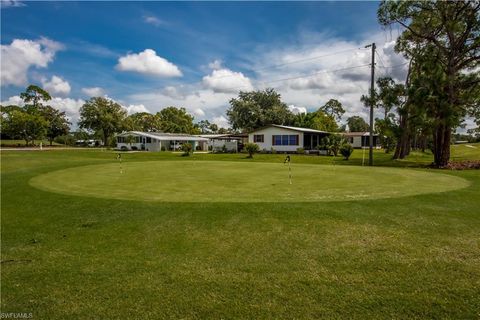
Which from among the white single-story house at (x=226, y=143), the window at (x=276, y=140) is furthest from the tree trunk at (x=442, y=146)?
the white single-story house at (x=226, y=143)

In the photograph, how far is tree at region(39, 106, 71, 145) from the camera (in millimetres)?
73719

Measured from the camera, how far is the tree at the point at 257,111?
57094 mm

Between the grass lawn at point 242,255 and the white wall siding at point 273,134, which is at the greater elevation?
the white wall siding at point 273,134

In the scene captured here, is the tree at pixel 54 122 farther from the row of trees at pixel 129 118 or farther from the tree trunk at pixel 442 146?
the tree trunk at pixel 442 146

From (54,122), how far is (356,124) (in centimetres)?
8767

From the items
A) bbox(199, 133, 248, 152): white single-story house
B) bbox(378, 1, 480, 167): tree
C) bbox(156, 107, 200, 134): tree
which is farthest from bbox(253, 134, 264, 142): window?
bbox(156, 107, 200, 134): tree

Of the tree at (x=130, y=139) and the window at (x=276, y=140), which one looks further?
the tree at (x=130, y=139)

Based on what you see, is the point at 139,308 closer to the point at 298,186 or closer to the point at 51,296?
the point at 51,296

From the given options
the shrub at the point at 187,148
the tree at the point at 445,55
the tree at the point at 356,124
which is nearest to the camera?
the tree at the point at 445,55

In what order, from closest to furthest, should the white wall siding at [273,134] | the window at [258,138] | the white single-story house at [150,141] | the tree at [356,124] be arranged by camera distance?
the white wall siding at [273,134]
the window at [258,138]
the white single-story house at [150,141]
the tree at [356,124]

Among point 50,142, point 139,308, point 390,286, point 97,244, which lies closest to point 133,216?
point 97,244

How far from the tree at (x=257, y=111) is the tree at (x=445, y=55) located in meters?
34.7

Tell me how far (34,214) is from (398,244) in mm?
7563

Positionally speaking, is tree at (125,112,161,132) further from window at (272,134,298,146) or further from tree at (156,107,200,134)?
window at (272,134,298,146)
